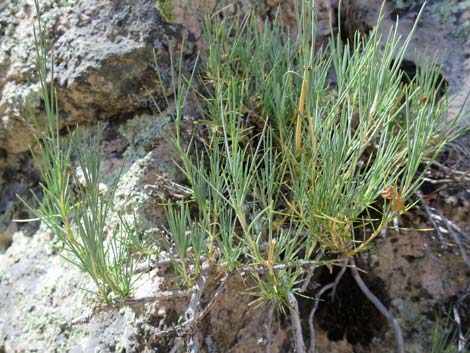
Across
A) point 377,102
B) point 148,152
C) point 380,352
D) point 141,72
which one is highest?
point 377,102

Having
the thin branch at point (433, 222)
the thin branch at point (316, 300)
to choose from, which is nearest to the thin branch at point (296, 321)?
the thin branch at point (316, 300)

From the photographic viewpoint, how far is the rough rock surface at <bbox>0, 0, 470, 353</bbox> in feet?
2.94

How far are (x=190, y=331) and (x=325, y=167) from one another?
0.32 meters

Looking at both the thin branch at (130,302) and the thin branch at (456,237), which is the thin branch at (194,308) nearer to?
the thin branch at (130,302)

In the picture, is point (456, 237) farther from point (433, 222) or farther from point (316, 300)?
point (316, 300)

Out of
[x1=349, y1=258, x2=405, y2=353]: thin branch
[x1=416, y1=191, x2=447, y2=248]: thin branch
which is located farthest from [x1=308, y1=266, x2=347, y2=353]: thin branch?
[x1=416, y1=191, x2=447, y2=248]: thin branch

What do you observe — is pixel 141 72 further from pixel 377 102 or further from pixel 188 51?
pixel 377 102

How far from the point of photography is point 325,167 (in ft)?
2.25

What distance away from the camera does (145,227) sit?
0.93m

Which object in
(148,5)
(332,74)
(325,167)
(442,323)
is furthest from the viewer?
(332,74)

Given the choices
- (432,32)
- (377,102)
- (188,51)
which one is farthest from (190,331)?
(432,32)

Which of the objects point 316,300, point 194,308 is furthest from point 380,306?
point 194,308

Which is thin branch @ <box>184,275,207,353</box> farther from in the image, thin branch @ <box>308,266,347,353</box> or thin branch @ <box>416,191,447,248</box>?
thin branch @ <box>416,191,447,248</box>

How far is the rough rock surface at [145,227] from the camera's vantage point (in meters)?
0.90
